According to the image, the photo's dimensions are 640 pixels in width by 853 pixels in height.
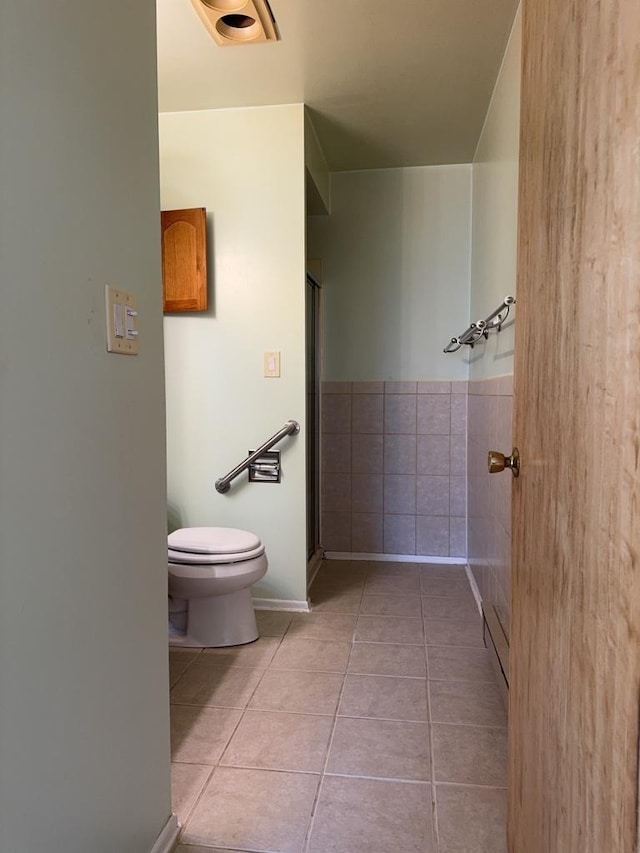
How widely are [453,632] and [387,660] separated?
0.40m

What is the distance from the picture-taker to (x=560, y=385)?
0.82 meters

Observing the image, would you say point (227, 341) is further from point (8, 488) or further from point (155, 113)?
point (8, 488)

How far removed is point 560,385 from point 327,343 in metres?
2.64

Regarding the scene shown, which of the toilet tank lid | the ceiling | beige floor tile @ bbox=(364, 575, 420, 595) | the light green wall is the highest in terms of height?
the ceiling

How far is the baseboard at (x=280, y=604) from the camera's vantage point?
8.58ft

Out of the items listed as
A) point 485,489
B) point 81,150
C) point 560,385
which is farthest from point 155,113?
point 485,489

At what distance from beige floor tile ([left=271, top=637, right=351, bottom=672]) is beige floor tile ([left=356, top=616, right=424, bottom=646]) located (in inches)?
5.2

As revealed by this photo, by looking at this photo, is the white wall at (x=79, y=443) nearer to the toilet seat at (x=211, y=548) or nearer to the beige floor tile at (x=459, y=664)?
the toilet seat at (x=211, y=548)

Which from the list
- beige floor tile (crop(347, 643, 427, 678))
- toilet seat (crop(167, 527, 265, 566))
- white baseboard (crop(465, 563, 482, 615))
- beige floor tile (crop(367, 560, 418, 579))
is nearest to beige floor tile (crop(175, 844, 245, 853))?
beige floor tile (crop(347, 643, 427, 678))

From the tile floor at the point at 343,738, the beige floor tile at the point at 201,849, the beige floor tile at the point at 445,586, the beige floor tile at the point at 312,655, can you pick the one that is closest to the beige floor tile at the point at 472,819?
the tile floor at the point at 343,738

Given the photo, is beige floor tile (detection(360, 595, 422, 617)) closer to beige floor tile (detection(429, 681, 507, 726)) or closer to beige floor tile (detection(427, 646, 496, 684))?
beige floor tile (detection(427, 646, 496, 684))

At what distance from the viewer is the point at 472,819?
1324 mm

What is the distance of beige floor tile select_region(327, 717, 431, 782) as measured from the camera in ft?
4.89

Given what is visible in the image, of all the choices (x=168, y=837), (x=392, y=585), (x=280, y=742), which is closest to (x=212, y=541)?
(x=280, y=742)
